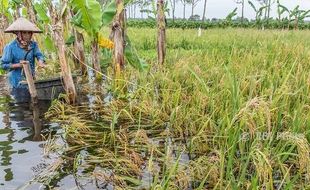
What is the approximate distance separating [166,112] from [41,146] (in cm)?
139

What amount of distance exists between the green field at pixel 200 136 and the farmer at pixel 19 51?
986 mm

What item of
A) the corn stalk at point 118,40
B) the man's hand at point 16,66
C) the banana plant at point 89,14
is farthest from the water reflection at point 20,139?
the banana plant at point 89,14

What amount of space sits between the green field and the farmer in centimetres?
99

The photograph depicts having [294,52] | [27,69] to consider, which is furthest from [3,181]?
[294,52]

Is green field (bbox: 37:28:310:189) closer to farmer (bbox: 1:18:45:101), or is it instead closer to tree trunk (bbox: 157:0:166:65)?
farmer (bbox: 1:18:45:101)

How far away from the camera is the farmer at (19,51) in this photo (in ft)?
17.4

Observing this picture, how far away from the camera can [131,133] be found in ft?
12.7

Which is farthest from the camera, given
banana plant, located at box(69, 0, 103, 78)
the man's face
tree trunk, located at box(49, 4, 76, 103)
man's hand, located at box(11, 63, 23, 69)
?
the man's face

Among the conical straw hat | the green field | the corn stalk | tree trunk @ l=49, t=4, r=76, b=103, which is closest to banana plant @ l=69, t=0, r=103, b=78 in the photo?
tree trunk @ l=49, t=4, r=76, b=103

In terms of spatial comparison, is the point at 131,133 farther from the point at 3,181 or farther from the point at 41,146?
the point at 3,181

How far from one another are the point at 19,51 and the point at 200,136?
3.46 m

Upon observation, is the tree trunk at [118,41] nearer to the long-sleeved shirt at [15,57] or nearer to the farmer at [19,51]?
the farmer at [19,51]

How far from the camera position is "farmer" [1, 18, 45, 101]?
17.4 feet

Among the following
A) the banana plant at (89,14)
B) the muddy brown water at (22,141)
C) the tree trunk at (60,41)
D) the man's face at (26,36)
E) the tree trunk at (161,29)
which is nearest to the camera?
the muddy brown water at (22,141)
